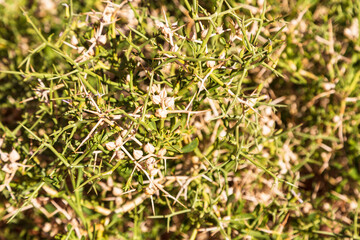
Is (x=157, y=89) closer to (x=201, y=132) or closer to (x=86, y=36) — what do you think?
(x=86, y=36)

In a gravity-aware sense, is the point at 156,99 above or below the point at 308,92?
above

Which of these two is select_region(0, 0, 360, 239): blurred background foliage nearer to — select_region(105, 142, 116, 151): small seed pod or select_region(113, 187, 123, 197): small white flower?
select_region(113, 187, 123, 197): small white flower

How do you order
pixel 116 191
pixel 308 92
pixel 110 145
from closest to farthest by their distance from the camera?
pixel 110 145 < pixel 116 191 < pixel 308 92

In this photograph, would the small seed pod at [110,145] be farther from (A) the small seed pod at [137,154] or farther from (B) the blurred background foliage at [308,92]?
(B) the blurred background foliage at [308,92]

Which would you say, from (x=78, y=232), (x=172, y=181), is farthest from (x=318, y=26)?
(x=78, y=232)

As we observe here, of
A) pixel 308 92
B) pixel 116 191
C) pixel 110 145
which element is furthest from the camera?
pixel 308 92

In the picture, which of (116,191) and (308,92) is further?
(308,92)

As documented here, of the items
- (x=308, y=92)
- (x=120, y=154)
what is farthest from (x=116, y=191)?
(x=308, y=92)

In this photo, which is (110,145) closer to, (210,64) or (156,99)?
(156,99)

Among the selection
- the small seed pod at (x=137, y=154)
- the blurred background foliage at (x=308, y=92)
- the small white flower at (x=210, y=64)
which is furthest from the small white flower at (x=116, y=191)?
the small white flower at (x=210, y=64)

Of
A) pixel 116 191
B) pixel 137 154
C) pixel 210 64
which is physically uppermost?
pixel 210 64

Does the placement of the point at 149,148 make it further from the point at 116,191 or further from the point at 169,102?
the point at 116,191
